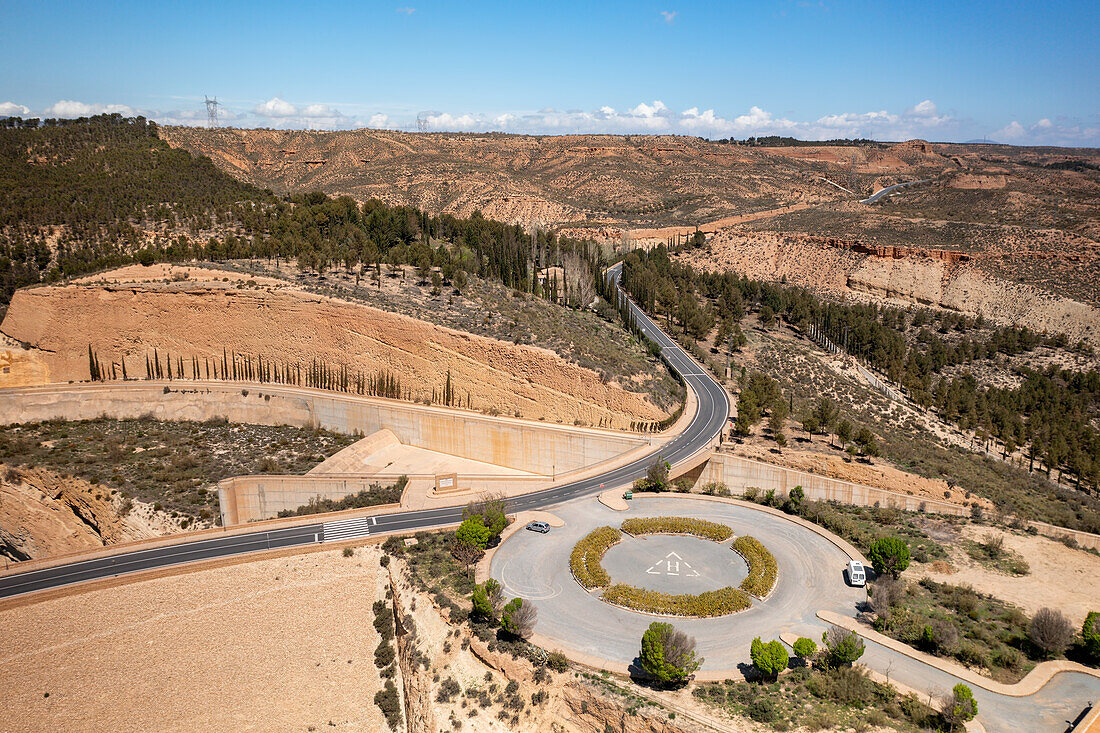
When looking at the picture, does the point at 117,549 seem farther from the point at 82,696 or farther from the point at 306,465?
the point at 306,465

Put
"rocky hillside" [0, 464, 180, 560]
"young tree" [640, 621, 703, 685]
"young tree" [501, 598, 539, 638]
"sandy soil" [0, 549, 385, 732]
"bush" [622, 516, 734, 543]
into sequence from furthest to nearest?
1. "rocky hillside" [0, 464, 180, 560]
2. "bush" [622, 516, 734, 543]
3. "sandy soil" [0, 549, 385, 732]
4. "young tree" [501, 598, 539, 638]
5. "young tree" [640, 621, 703, 685]

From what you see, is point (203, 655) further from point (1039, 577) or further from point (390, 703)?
point (1039, 577)

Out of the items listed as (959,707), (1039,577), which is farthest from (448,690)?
(1039,577)

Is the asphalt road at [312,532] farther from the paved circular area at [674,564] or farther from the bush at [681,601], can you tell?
the bush at [681,601]

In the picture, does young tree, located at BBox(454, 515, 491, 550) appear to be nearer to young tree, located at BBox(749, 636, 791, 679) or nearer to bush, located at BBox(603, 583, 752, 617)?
bush, located at BBox(603, 583, 752, 617)

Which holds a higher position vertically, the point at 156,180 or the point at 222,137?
the point at 222,137

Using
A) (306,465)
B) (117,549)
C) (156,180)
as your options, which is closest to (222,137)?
(156,180)

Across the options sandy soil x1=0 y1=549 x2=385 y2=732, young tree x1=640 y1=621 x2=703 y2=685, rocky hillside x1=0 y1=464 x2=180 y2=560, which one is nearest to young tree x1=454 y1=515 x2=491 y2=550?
sandy soil x1=0 y1=549 x2=385 y2=732
